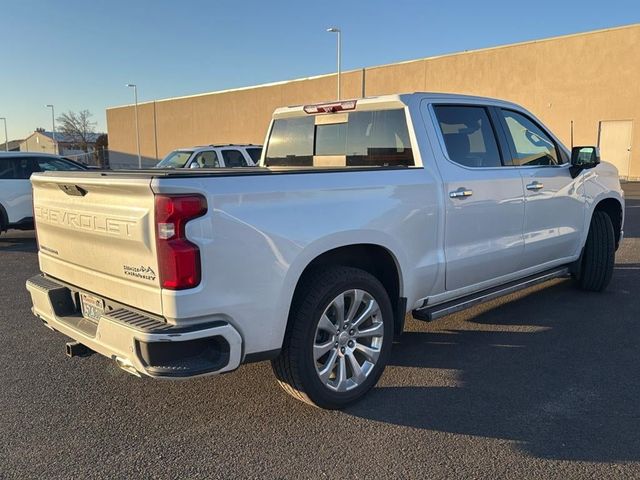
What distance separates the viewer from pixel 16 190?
1008 cm

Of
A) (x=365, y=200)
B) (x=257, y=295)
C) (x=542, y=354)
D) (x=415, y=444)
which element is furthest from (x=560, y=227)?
(x=257, y=295)

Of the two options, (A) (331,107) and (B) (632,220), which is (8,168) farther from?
(B) (632,220)

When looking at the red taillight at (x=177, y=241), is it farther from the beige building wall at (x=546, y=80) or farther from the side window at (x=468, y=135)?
the beige building wall at (x=546, y=80)

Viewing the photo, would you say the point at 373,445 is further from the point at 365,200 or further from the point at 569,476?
the point at 365,200

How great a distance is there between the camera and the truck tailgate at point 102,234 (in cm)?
275

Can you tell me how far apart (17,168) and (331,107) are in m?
8.08

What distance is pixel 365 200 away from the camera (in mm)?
3420

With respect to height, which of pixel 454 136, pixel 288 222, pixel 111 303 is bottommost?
pixel 111 303

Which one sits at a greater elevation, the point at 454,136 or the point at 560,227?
the point at 454,136

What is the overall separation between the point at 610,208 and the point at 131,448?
556 cm

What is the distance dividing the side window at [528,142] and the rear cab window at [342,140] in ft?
4.04

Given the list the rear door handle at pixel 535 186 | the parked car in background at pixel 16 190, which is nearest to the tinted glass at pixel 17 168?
the parked car in background at pixel 16 190

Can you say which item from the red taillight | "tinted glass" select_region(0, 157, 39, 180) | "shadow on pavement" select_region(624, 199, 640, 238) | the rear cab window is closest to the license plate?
the red taillight

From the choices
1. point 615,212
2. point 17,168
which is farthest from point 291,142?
point 17,168
